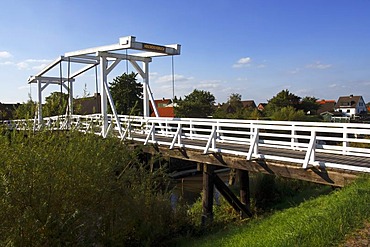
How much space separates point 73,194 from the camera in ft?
19.7

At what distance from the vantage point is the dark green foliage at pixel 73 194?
17.6 feet

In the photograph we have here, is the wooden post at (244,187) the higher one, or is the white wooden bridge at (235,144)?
the white wooden bridge at (235,144)

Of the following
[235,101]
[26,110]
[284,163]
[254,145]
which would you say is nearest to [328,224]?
[284,163]

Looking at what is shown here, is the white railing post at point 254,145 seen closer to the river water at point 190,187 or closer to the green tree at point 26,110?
the green tree at point 26,110

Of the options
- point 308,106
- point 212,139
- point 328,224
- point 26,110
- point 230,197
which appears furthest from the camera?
point 308,106

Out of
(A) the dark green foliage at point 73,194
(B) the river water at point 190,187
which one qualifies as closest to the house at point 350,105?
(B) the river water at point 190,187

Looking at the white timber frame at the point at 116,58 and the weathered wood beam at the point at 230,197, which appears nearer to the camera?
the weathered wood beam at the point at 230,197

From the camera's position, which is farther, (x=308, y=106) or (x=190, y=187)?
(x=308, y=106)

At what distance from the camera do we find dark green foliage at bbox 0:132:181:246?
5.36 metres

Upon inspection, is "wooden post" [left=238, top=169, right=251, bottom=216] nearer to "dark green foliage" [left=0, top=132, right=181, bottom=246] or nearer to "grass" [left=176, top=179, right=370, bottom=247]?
"dark green foliage" [left=0, top=132, right=181, bottom=246]

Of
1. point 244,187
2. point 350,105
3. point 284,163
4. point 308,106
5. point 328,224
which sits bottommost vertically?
point 244,187

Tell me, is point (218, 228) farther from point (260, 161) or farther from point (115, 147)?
point (115, 147)

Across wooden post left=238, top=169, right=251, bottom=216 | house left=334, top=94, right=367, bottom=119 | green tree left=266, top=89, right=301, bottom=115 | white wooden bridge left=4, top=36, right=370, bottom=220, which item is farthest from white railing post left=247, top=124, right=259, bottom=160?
house left=334, top=94, right=367, bottom=119

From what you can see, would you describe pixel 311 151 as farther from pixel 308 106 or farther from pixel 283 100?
pixel 308 106
